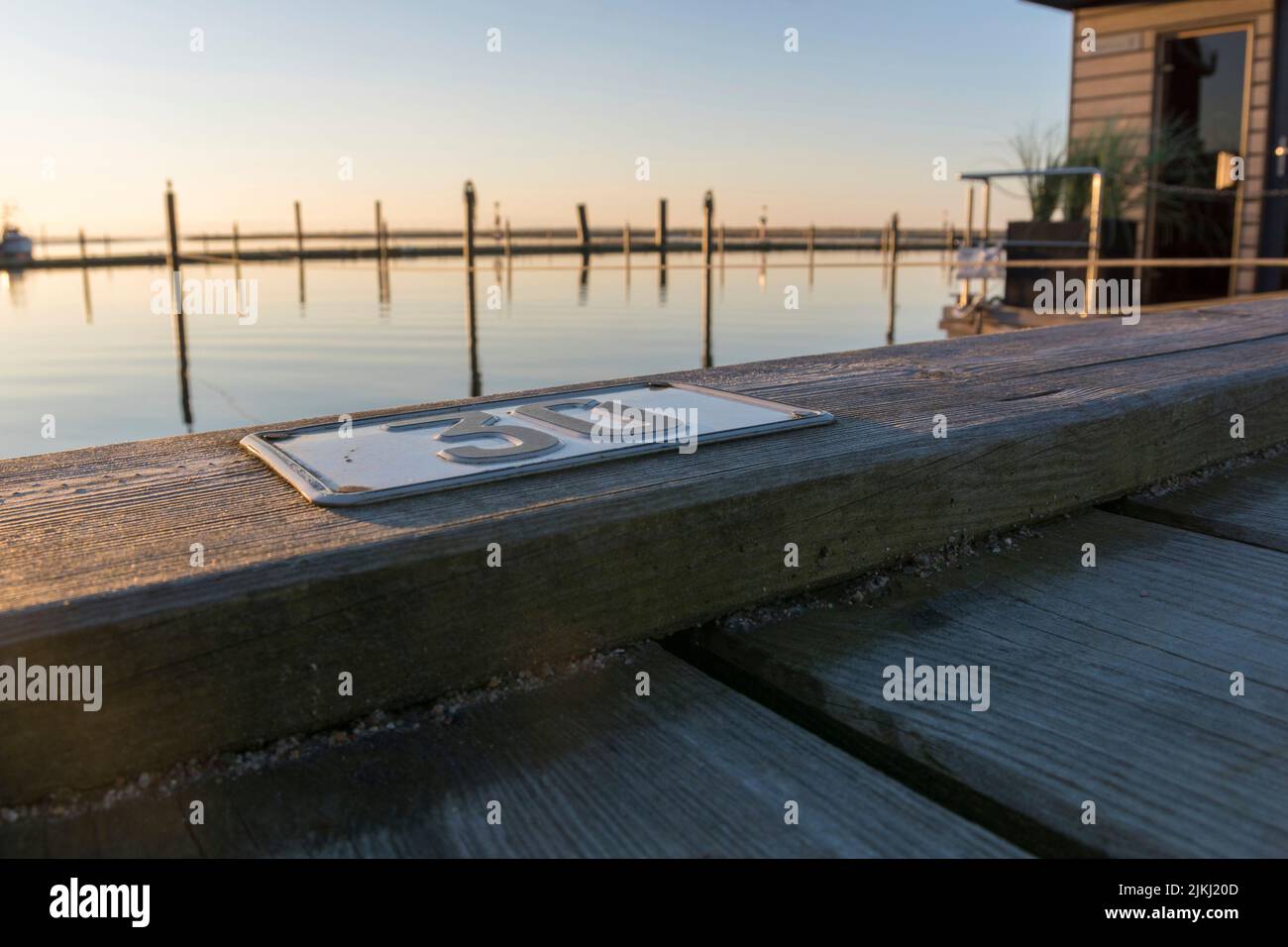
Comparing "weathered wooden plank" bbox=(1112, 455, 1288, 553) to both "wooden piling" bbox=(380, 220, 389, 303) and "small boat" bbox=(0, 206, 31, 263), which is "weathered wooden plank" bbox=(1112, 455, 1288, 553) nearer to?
"wooden piling" bbox=(380, 220, 389, 303)

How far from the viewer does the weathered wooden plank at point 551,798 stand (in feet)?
1.89

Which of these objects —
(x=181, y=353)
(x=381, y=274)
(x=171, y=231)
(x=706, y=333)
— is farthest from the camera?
(x=381, y=274)

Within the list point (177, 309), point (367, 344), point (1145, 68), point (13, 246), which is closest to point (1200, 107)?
point (1145, 68)

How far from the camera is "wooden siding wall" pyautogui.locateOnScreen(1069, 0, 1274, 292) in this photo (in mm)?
7809

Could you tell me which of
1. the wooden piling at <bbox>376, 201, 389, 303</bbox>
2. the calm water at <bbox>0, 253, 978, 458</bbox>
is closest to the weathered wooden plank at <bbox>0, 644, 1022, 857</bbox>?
the calm water at <bbox>0, 253, 978, 458</bbox>

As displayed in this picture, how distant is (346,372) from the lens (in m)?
5.60

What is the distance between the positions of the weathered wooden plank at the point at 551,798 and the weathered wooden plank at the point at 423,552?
3 centimetres

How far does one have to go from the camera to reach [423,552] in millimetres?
656

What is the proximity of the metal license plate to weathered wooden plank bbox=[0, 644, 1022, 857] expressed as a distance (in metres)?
0.19

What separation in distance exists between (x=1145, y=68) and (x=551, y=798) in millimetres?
9601

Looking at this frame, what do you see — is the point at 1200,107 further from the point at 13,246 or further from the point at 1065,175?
the point at 13,246

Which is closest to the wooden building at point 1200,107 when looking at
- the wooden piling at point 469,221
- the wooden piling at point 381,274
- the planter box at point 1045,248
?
the planter box at point 1045,248

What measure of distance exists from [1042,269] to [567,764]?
7090 millimetres
